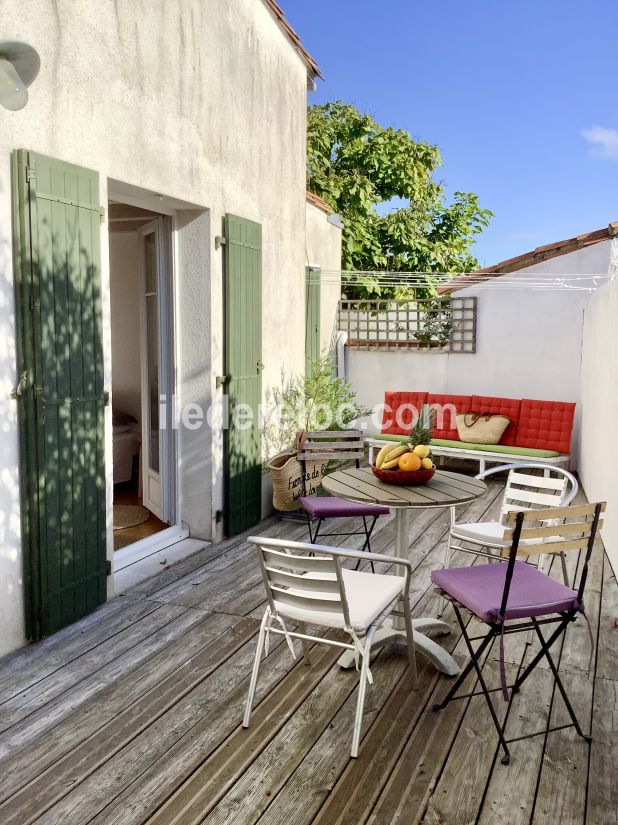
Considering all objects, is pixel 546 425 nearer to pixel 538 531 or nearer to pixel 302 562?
pixel 538 531

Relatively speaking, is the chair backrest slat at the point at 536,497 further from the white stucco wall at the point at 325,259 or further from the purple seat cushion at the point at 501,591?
the white stucco wall at the point at 325,259

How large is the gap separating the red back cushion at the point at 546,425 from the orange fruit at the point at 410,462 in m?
4.17

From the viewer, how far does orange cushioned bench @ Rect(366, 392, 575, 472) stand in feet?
24.0

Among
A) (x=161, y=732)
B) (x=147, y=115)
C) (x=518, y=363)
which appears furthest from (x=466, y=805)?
(x=518, y=363)

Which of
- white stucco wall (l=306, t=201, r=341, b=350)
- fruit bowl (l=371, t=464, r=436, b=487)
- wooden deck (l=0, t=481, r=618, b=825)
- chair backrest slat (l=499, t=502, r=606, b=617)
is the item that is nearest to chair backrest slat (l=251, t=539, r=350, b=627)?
wooden deck (l=0, t=481, r=618, b=825)

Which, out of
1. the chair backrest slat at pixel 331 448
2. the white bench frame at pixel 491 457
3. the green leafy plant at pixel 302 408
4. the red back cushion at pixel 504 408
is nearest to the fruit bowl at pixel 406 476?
the chair backrest slat at pixel 331 448

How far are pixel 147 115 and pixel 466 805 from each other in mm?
3817

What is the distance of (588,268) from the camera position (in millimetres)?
7867

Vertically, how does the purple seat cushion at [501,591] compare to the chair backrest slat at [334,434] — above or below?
below

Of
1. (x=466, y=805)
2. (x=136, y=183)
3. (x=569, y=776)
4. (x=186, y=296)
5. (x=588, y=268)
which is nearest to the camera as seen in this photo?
(x=466, y=805)

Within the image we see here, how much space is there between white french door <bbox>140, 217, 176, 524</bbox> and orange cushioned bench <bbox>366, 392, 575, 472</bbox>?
2.93 metres

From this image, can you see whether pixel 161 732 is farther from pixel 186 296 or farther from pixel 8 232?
pixel 186 296

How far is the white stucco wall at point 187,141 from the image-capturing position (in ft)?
11.3

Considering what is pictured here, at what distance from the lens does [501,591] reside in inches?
116
